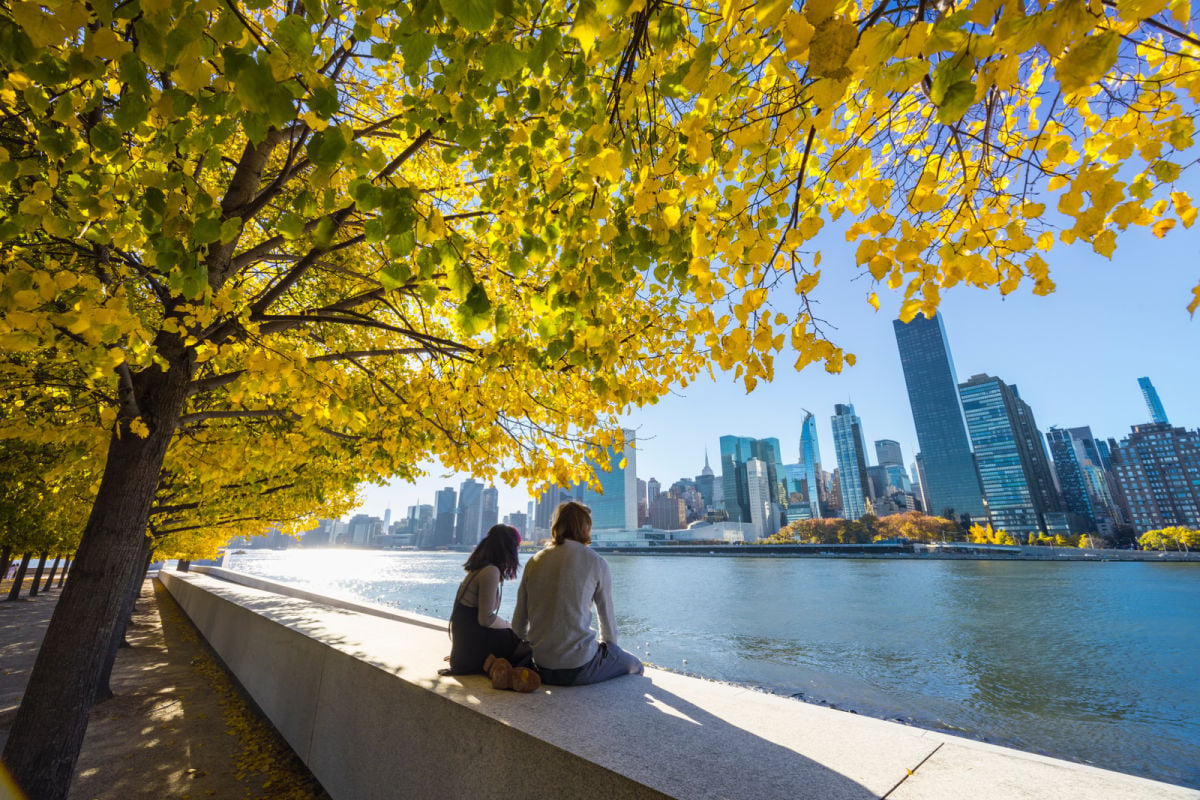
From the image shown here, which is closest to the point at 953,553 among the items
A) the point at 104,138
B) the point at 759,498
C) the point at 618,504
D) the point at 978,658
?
the point at 759,498

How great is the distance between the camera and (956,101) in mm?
1465

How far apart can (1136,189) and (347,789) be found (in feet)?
17.8

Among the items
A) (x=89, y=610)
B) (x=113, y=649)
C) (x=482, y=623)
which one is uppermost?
(x=89, y=610)

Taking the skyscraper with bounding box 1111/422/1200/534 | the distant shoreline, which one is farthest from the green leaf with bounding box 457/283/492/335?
the skyscraper with bounding box 1111/422/1200/534

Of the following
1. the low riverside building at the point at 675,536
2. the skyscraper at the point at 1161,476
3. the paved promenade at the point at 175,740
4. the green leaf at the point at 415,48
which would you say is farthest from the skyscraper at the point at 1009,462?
the green leaf at the point at 415,48

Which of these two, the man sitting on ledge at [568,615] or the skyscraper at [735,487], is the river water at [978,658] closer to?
the man sitting on ledge at [568,615]

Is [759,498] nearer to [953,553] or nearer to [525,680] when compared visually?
[953,553]

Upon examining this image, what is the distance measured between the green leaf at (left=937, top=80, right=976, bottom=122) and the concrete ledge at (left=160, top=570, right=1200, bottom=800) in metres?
2.40

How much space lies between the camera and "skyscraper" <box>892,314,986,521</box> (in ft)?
437

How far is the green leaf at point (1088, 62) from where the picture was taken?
1.24 m

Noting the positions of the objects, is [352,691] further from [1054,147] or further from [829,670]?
[829,670]

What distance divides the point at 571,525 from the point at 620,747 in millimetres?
1859

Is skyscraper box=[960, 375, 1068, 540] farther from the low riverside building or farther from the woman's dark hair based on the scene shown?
the woman's dark hair

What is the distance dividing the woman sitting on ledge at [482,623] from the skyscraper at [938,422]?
488 feet
